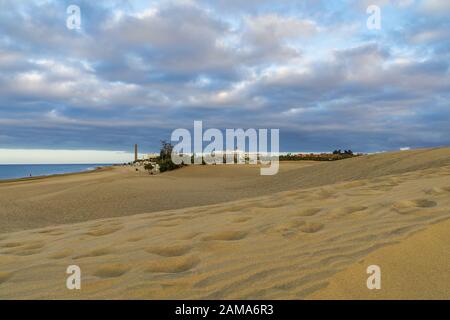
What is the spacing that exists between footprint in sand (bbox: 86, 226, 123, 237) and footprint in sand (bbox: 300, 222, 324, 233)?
235cm

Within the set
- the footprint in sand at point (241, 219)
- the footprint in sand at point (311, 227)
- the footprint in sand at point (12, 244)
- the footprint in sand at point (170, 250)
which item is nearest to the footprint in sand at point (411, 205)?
the footprint in sand at point (311, 227)

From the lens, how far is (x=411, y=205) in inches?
155

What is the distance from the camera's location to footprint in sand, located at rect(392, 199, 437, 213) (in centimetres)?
376

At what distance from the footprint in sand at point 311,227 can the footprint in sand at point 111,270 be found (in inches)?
66.1

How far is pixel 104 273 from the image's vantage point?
2748 mm

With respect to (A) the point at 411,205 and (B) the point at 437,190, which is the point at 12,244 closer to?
(A) the point at 411,205

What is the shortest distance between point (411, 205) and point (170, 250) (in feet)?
8.70

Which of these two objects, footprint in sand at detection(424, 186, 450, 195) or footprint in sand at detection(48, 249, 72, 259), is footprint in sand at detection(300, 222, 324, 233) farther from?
footprint in sand at detection(48, 249, 72, 259)

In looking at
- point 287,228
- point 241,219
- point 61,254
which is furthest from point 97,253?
point 287,228

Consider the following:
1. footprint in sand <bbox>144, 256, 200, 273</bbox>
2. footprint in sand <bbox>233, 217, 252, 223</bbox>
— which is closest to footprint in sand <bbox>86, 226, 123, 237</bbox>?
footprint in sand <bbox>233, 217, 252, 223</bbox>

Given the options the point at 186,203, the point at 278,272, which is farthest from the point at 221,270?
the point at 186,203

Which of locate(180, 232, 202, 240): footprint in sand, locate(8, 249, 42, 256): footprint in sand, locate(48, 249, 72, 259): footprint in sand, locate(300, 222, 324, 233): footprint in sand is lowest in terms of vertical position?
locate(8, 249, 42, 256): footprint in sand

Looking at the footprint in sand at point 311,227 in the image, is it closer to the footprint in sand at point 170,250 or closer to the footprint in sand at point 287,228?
the footprint in sand at point 287,228
